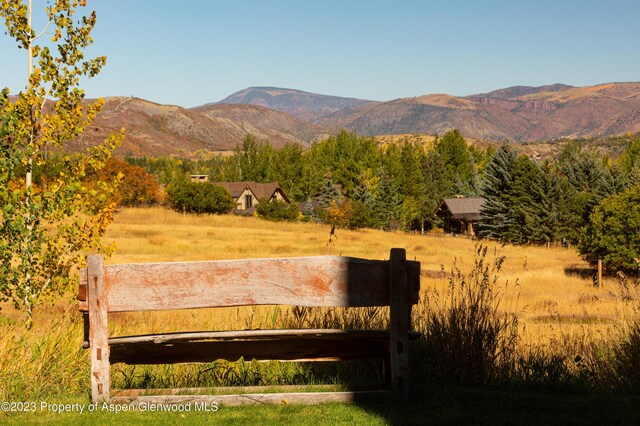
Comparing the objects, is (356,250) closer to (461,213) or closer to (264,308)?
(461,213)

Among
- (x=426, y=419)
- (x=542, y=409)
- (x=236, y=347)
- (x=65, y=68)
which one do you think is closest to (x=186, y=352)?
(x=236, y=347)

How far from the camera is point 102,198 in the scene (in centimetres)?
760

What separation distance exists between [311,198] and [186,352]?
71837 millimetres

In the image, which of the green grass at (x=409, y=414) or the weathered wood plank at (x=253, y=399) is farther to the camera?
the weathered wood plank at (x=253, y=399)

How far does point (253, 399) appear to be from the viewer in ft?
14.9

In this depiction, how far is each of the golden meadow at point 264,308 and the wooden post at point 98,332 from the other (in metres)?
→ 0.71

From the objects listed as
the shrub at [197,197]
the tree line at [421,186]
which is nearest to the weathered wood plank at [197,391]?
the tree line at [421,186]

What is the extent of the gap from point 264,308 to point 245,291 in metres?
4.60

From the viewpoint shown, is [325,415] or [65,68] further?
[65,68]

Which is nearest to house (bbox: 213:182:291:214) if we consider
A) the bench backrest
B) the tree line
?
the tree line

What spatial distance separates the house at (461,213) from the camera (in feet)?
220

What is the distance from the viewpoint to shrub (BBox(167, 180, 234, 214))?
60.4 metres

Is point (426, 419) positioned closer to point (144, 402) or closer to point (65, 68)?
point (144, 402)

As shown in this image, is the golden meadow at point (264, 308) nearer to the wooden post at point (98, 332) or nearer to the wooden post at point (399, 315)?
the wooden post at point (98, 332)
